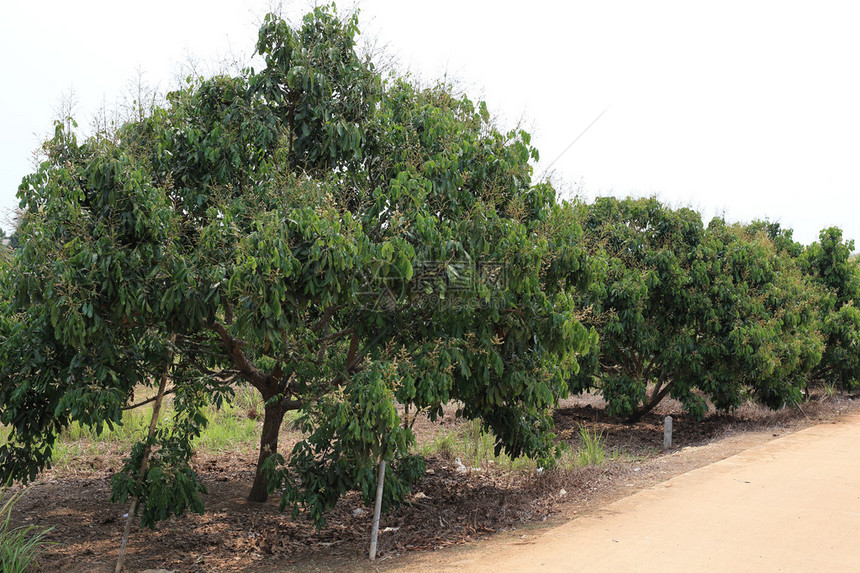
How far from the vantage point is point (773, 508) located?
6391 mm

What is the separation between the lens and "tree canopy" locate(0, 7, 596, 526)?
474cm

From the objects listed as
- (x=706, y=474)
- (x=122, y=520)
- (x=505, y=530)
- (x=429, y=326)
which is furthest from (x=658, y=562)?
(x=122, y=520)

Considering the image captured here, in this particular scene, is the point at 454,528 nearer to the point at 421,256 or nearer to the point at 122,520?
the point at 421,256

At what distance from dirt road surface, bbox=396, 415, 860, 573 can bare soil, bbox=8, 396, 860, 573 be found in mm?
368

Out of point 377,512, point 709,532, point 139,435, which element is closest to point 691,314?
point 709,532

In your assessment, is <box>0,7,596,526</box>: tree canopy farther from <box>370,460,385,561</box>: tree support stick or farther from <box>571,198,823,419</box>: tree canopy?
<box>571,198,823,419</box>: tree canopy

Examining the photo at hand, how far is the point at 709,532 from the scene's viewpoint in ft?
18.6

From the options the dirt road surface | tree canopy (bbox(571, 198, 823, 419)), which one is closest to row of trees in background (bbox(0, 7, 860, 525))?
the dirt road surface

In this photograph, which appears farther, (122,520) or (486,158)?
(122,520)

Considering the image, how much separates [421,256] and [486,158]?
1.36 metres

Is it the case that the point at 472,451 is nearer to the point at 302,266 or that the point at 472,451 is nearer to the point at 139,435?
the point at 139,435

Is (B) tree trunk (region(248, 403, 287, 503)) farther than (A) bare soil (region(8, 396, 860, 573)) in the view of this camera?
Yes

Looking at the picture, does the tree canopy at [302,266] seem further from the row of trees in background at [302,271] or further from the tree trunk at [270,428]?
the tree trunk at [270,428]

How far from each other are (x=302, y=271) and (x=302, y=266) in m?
0.07
